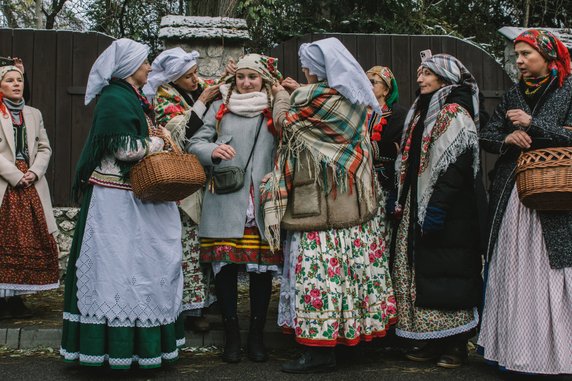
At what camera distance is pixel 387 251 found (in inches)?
179

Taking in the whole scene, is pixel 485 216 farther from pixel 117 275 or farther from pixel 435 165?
pixel 117 275

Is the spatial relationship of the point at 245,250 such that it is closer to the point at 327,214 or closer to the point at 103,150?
the point at 327,214

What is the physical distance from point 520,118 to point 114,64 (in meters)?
2.39

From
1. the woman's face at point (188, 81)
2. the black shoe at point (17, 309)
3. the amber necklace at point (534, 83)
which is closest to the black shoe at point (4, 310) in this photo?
the black shoe at point (17, 309)

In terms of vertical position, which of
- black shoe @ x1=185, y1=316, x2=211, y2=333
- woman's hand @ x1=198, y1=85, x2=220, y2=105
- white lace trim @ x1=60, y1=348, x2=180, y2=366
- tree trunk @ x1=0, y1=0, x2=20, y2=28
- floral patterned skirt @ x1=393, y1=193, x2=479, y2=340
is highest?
tree trunk @ x1=0, y1=0, x2=20, y2=28

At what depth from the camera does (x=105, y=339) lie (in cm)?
394

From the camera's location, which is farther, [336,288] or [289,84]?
[289,84]

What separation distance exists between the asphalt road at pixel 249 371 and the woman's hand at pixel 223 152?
128 centimetres

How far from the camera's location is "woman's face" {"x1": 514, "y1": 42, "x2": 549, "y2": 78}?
13.7 feet

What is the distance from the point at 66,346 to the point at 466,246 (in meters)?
2.45

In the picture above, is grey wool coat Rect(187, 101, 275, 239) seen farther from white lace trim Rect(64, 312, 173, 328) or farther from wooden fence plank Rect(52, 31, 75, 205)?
wooden fence plank Rect(52, 31, 75, 205)

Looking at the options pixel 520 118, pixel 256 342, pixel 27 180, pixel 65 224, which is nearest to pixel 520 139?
pixel 520 118

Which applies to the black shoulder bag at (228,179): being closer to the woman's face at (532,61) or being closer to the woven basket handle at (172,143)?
the woven basket handle at (172,143)

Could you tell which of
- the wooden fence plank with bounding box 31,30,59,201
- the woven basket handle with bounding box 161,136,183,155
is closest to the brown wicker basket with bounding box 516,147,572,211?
the woven basket handle with bounding box 161,136,183,155
